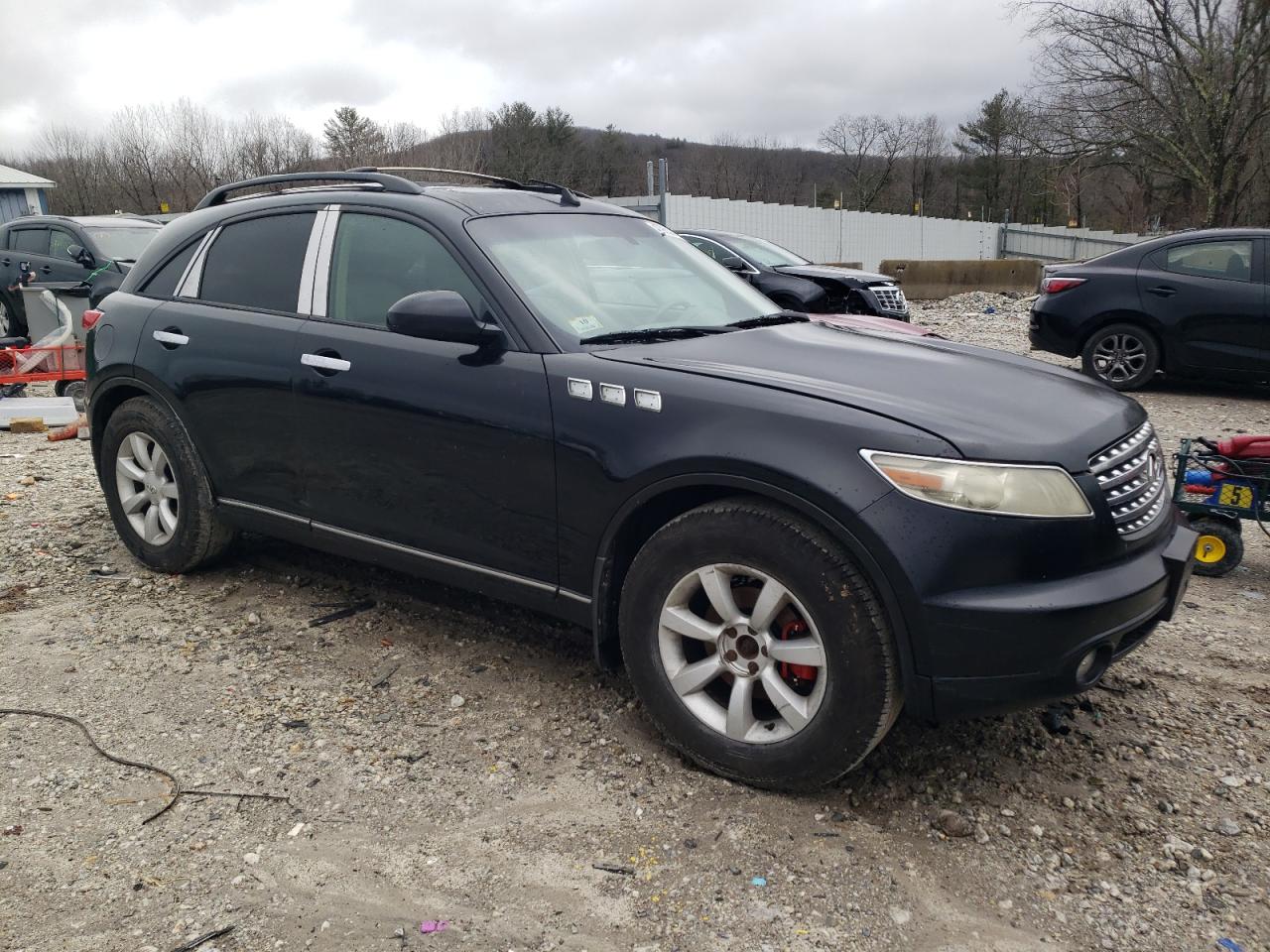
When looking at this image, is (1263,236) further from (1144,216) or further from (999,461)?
(1144,216)

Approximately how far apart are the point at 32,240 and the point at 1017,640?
48.3ft

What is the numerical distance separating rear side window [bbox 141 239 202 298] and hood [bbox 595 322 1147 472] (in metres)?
2.47

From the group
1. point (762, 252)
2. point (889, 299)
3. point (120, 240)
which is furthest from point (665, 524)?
point (120, 240)

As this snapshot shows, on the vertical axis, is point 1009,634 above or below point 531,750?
above

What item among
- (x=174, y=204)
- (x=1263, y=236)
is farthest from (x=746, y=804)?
(x=174, y=204)

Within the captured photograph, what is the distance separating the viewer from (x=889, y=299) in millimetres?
12867

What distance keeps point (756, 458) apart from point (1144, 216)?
4946 cm

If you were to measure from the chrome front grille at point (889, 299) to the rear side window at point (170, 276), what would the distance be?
923 centimetres

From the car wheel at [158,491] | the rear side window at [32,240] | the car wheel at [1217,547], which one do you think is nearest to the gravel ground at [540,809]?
the car wheel at [158,491]

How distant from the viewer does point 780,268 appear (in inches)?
512

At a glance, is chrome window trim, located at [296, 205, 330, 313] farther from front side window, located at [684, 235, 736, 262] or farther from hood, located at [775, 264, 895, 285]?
hood, located at [775, 264, 895, 285]

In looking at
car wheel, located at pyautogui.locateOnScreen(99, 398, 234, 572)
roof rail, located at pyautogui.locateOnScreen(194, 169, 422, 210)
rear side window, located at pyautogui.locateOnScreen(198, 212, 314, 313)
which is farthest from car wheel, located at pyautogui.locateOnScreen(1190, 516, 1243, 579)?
car wheel, located at pyautogui.locateOnScreen(99, 398, 234, 572)

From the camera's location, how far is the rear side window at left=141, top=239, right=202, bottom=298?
4.69 meters

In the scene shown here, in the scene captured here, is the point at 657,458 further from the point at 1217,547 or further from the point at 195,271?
the point at 1217,547
